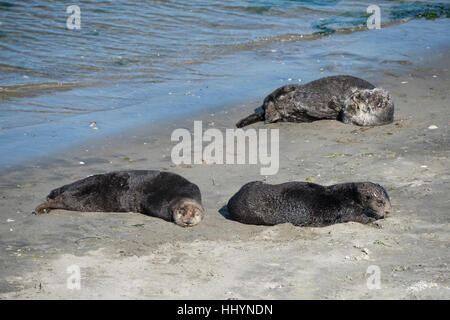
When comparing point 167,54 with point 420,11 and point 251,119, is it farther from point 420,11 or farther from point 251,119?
point 420,11

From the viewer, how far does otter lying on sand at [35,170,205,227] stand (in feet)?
23.9

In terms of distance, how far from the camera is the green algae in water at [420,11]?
19.3 m

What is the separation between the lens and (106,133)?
10172 mm

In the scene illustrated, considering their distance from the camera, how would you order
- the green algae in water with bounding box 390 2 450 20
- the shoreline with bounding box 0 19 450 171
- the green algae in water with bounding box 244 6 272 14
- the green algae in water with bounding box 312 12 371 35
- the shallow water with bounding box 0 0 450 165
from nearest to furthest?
the shoreline with bounding box 0 19 450 171, the shallow water with bounding box 0 0 450 165, the green algae in water with bounding box 312 12 371 35, the green algae in water with bounding box 390 2 450 20, the green algae in water with bounding box 244 6 272 14

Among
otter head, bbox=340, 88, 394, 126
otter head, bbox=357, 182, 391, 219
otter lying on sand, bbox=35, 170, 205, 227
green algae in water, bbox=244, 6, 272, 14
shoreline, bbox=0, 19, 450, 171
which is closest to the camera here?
otter head, bbox=357, 182, 391, 219

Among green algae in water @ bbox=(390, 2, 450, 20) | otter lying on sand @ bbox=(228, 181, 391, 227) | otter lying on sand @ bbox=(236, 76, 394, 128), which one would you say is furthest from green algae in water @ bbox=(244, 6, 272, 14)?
otter lying on sand @ bbox=(228, 181, 391, 227)

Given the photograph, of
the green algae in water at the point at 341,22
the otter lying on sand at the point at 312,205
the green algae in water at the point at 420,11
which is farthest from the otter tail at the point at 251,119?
the green algae in water at the point at 420,11

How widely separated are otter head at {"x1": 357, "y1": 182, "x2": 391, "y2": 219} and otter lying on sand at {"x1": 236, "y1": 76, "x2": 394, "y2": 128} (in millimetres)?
3607

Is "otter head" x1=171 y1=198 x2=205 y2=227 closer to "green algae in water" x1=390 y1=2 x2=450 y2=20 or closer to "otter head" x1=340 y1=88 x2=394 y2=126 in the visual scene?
"otter head" x1=340 y1=88 x2=394 y2=126

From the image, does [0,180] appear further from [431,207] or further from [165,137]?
[431,207]

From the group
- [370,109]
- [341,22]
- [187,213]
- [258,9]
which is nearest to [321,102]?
[370,109]

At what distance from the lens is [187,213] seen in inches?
271

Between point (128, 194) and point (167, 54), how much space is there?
8.69 meters
